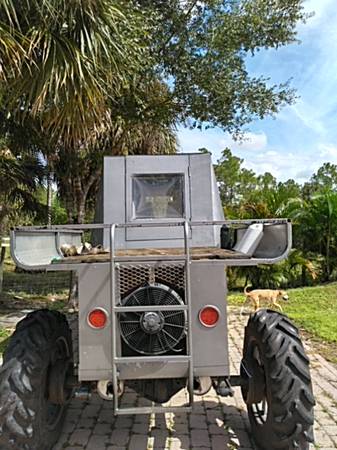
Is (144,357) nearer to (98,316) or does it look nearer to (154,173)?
(98,316)

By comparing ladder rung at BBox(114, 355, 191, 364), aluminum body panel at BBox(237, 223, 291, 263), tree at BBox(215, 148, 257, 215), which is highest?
tree at BBox(215, 148, 257, 215)

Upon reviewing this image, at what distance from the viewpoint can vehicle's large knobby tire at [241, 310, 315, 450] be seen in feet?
9.40

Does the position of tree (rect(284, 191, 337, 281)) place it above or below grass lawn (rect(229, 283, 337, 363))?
above

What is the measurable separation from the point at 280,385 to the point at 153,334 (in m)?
0.90

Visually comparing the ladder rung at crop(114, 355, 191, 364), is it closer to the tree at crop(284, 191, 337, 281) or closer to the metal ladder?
the metal ladder

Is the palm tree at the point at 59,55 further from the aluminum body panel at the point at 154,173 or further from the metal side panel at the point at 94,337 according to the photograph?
the metal side panel at the point at 94,337

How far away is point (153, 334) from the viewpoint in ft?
9.98

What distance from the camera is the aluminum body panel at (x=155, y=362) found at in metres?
2.96

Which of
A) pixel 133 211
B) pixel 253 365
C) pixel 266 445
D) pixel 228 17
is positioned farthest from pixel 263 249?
pixel 228 17

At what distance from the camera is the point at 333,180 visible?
149 ft

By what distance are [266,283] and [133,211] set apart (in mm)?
8167

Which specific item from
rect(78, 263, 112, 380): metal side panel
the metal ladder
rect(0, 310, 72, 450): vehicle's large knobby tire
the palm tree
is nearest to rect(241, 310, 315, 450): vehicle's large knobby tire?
the metal ladder

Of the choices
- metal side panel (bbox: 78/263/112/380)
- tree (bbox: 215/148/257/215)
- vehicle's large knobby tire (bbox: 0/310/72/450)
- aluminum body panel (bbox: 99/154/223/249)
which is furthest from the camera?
tree (bbox: 215/148/257/215)

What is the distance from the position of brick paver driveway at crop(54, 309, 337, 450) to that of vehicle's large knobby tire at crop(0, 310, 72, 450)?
42cm
